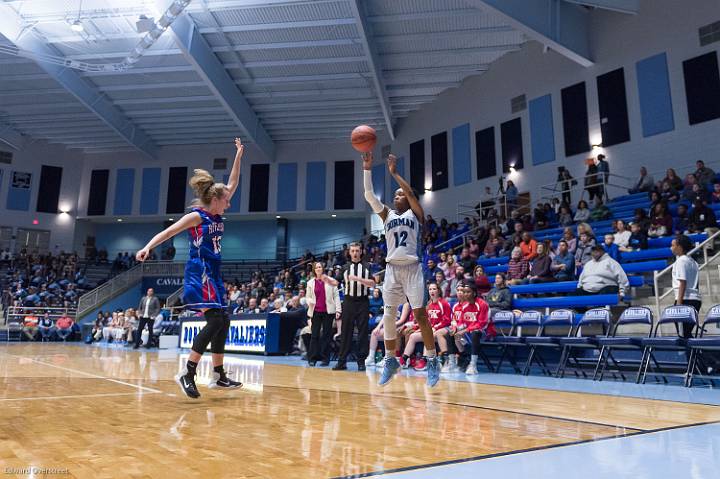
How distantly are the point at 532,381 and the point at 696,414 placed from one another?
241 centimetres

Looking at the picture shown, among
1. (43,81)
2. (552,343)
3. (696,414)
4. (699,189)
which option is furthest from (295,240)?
(696,414)

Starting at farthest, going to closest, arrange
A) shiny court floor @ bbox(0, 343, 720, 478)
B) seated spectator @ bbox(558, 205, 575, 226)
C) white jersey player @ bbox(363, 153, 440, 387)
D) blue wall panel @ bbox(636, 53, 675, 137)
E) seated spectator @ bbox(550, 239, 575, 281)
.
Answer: blue wall panel @ bbox(636, 53, 675, 137)
seated spectator @ bbox(558, 205, 575, 226)
seated spectator @ bbox(550, 239, 575, 281)
white jersey player @ bbox(363, 153, 440, 387)
shiny court floor @ bbox(0, 343, 720, 478)

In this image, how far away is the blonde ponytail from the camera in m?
3.89

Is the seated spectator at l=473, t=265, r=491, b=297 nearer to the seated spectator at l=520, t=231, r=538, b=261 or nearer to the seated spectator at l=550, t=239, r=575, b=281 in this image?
the seated spectator at l=550, t=239, r=575, b=281

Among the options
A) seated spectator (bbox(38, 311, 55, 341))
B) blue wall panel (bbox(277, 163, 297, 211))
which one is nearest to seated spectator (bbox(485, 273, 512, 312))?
seated spectator (bbox(38, 311, 55, 341))

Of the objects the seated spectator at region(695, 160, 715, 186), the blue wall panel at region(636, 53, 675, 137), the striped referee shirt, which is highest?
the blue wall panel at region(636, 53, 675, 137)

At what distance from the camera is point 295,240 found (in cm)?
2623

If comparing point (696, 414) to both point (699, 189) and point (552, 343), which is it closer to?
point (552, 343)

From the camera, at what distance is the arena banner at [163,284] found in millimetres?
23750

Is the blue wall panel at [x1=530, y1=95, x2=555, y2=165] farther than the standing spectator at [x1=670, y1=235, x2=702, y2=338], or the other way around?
the blue wall panel at [x1=530, y1=95, x2=555, y2=165]

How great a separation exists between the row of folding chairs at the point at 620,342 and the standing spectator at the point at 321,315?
2240 millimetres

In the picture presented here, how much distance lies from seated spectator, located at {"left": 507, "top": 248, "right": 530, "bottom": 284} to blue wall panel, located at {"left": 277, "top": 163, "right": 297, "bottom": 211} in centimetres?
1666

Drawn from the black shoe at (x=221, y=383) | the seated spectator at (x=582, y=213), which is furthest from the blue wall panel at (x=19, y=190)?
the black shoe at (x=221, y=383)

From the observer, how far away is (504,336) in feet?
22.4
